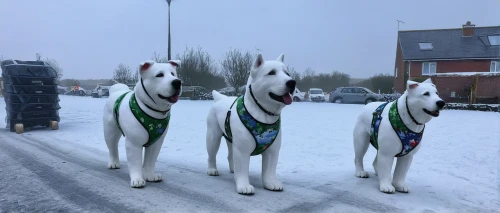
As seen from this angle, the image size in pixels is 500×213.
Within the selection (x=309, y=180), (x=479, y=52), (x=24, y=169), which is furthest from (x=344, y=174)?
(x=479, y=52)

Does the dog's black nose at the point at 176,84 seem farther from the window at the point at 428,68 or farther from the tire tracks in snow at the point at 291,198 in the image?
the window at the point at 428,68

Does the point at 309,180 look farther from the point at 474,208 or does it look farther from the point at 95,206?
the point at 95,206

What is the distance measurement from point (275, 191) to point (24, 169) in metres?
3.32

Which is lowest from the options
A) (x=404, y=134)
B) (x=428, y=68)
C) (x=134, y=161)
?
(x=134, y=161)

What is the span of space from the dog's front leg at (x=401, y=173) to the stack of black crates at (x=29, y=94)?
8218mm

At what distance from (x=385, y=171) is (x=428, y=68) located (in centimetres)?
2489

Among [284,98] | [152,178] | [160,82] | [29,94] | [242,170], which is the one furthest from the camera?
[29,94]

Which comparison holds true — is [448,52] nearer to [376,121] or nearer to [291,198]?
[376,121]

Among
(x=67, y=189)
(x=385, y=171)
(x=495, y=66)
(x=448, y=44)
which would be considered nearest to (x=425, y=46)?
(x=448, y=44)

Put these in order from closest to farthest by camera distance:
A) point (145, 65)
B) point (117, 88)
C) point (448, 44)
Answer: point (145, 65)
point (117, 88)
point (448, 44)

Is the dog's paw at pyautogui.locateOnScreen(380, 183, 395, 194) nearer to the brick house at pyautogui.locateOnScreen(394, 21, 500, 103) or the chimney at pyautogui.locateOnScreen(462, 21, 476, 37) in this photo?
the brick house at pyautogui.locateOnScreen(394, 21, 500, 103)

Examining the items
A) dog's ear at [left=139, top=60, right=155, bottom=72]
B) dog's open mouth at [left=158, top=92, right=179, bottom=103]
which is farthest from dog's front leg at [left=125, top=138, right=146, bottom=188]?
dog's ear at [left=139, top=60, right=155, bottom=72]

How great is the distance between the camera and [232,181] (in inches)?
160

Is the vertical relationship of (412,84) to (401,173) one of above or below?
above
